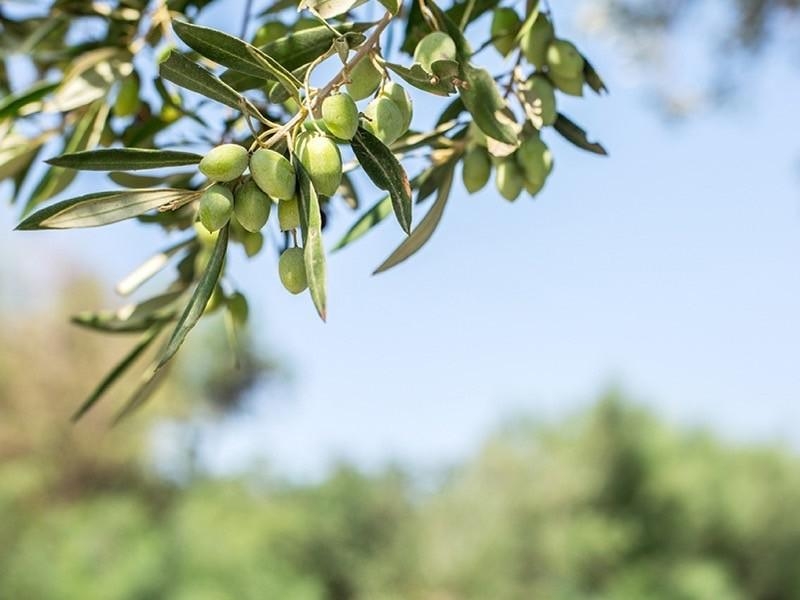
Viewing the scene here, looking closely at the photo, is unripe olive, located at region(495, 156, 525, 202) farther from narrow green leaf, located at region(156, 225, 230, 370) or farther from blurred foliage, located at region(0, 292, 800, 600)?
blurred foliage, located at region(0, 292, 800, 600)

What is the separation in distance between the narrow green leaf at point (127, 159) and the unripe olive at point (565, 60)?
0.22 metres

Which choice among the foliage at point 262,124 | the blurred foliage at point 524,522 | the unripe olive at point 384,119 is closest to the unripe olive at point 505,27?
the foliage at point 262,124

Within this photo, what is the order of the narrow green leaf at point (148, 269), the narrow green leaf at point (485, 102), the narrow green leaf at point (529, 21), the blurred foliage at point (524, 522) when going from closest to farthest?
the narrow green leaf at point (485, 102), the narrow green leaf at point (529, 21), the narrow green leaf at point (148, 269), the blurred foliage at point (524, 522)

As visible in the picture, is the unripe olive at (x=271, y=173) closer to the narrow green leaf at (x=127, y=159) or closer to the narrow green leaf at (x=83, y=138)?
the narrow green leaf at (x=127, y=159)

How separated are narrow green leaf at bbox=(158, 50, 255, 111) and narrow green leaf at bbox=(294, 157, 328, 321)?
59mm

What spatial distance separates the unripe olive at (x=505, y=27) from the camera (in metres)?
0.63

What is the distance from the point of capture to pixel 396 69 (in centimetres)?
47

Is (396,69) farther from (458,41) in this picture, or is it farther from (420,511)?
(420,511)

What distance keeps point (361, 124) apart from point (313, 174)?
0.19 feet

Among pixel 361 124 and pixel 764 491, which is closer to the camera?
pixel 361 124

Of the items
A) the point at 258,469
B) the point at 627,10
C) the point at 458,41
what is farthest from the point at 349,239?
the point at 258,469

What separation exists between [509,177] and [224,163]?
217 mm

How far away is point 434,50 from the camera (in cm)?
48

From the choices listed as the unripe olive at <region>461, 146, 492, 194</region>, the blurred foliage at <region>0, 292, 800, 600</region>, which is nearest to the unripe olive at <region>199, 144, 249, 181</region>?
the unripe olive at <region>461, 146, 492, 194</region>
